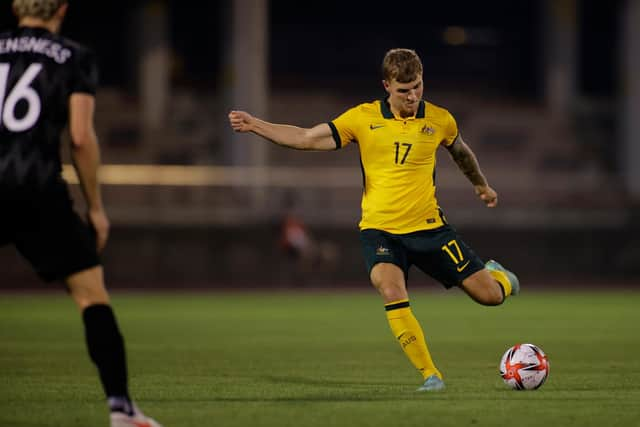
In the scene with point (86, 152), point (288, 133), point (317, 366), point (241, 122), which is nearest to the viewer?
point (86, 152)

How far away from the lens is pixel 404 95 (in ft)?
27.8

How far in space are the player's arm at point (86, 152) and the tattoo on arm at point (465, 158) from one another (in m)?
3.58

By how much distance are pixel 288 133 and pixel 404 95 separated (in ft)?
2.69

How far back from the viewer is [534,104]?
3519 centimetres

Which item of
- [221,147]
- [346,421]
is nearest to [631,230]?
[221,147]

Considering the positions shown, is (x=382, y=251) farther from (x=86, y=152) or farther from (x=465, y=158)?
(x=86, y=152)

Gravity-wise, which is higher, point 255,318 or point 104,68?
point 104,68

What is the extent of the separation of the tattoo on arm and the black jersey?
3.60 meters

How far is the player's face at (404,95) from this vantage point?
331 inches

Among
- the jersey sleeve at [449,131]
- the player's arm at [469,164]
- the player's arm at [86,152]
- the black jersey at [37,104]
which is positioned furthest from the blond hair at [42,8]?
the player's arm at [469,164]

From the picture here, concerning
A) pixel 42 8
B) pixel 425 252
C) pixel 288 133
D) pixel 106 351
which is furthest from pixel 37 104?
pixel 425 252

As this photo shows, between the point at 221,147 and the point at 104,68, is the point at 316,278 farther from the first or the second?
the point at 104,68

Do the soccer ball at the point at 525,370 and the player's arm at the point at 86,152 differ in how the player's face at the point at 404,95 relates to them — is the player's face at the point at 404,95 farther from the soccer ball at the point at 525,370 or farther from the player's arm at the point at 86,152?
the player's arm at the point at 86,152

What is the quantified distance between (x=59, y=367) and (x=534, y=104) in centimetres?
2663
